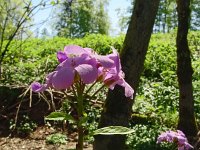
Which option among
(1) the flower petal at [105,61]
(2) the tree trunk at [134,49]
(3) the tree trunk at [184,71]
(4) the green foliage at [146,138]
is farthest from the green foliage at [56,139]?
(1) the flower petal at [105,61]

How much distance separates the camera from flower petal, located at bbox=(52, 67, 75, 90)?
101cm

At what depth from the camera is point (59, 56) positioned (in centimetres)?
111

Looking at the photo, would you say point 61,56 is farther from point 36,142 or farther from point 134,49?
point 36,142

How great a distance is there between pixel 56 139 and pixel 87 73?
5.37 meters

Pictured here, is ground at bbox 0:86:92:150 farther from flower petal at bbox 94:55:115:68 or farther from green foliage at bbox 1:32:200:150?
flower petal at bbox 94:55:115:68

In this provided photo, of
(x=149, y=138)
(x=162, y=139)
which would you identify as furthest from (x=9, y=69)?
(x=162, y=139)

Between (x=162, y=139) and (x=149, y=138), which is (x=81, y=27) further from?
(x=162, y=139)

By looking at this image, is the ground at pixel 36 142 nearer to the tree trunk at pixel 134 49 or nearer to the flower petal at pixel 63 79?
the tree trunk at pixel 134 49

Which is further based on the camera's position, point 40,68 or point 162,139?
point 40,68

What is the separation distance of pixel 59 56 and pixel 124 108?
2928 mm

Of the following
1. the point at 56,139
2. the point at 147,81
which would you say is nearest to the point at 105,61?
the point at 56,139

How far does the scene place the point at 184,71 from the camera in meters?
5.27

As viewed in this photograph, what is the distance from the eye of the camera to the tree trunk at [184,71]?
5.21 metres

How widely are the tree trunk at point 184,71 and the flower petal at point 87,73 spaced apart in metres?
4.34
